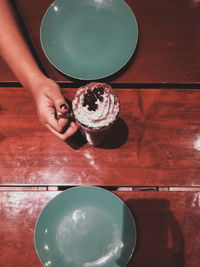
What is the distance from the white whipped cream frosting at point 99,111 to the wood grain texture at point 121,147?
0.87 feet

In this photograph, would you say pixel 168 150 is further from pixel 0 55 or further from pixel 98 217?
pixel 0 55

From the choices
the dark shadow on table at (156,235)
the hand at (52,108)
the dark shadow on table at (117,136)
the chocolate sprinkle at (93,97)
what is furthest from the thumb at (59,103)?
the dark shadow on table at (156,235)

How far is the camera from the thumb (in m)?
0.86

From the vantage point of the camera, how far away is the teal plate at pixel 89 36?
1.12m

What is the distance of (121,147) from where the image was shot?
106cm

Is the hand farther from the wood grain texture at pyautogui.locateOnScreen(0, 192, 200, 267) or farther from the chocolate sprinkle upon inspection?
the wood grain texture at pyautogui.locateOnScreen(0, 192, 200, 267)

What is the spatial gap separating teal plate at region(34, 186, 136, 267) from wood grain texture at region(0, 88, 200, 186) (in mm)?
93

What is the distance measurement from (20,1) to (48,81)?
0.57 m

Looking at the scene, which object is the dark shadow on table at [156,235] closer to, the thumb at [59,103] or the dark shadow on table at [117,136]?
the dark shadow on table at [117,136]

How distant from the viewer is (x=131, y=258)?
94 cm

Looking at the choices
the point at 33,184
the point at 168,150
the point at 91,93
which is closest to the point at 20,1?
the point at 91,93

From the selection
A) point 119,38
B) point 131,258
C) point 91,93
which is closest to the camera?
point 91,93

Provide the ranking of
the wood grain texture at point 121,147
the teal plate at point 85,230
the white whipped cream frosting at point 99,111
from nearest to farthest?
the white whipped cream frosting at point 99,111, the teal plate at point 85,230, the wood grain texture at point 121,147

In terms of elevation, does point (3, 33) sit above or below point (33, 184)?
above
